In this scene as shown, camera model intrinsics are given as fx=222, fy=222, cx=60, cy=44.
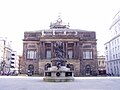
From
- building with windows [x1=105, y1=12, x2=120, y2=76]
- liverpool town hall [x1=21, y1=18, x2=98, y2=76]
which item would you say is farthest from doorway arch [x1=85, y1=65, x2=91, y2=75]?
building with windows [x1=105, y1=12, x2=120, y2=76]

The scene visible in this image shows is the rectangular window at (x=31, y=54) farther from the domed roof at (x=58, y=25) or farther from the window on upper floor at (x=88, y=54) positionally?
the window on upper floor at (x=88, y=54)

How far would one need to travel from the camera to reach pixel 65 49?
74625 millimetres

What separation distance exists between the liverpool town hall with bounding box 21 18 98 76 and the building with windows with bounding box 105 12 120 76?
30.2 feet

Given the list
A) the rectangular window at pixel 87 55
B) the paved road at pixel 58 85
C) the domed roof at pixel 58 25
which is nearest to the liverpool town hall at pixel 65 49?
the rectangular window at pixel 87 55

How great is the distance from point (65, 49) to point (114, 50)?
868 inches

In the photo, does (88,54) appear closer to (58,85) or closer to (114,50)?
(114,50)

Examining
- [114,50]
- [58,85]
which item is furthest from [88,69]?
[58,85]

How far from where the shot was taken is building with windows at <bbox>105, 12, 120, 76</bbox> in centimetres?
8031

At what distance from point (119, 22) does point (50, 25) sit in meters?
28.1

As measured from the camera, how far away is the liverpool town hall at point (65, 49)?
2906 inches

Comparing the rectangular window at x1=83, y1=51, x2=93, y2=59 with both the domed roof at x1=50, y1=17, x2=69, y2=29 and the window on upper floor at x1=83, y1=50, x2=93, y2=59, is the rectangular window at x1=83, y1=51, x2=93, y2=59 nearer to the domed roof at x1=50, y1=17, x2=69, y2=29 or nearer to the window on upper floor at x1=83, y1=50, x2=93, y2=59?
the window on upper floor at x1=83, y1=50, x2=93, y2=59

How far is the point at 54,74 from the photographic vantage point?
32000 mm

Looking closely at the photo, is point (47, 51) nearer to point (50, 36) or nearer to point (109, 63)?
point (50, 36)

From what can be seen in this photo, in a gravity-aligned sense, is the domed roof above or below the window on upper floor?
→ above
